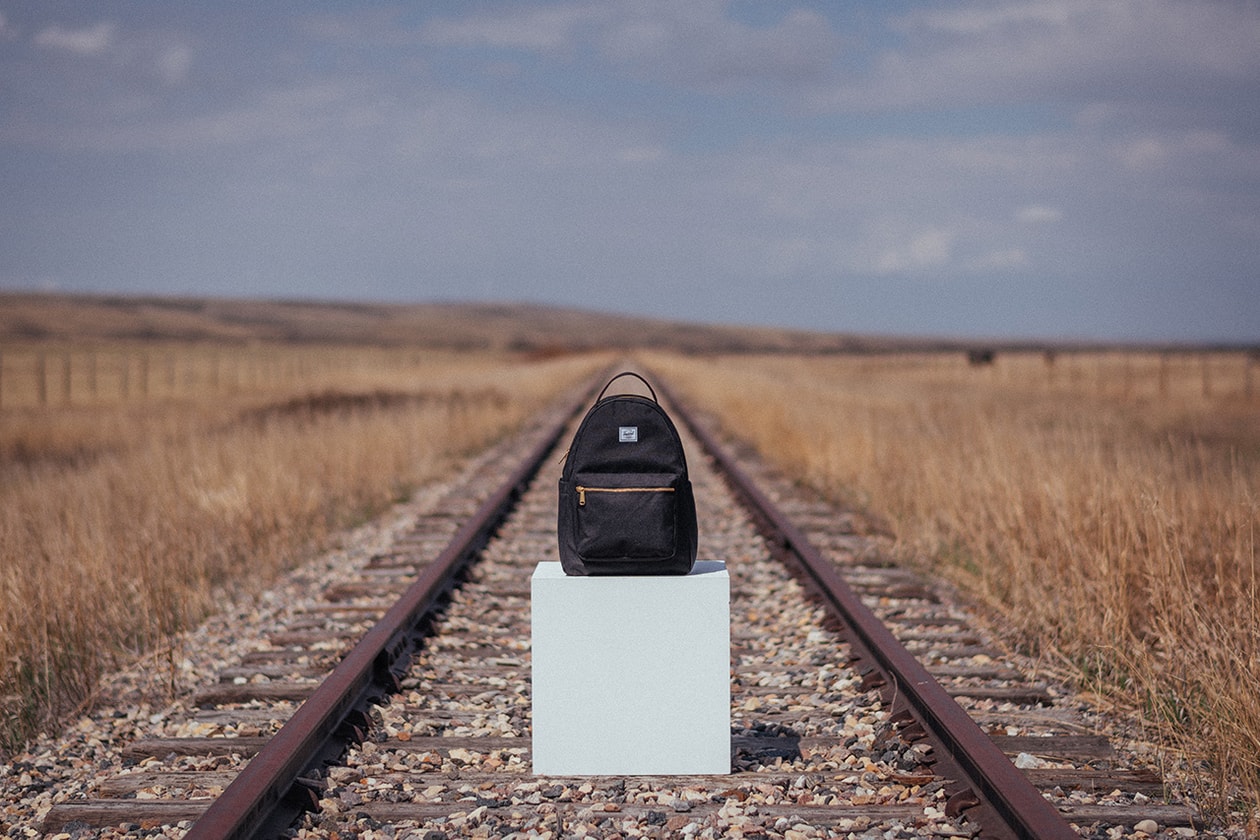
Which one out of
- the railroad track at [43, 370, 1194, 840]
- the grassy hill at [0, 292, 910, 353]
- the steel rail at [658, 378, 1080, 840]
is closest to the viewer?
the steel rail at [658, 378, 1080, 840]

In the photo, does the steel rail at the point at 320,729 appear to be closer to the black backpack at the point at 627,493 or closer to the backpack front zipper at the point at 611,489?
the black backpack at the point at 627,493

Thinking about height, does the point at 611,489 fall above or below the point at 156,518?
above

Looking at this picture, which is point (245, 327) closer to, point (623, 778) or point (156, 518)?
point (156, 518)

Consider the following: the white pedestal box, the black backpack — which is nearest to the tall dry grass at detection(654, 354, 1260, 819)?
the white pedestal box

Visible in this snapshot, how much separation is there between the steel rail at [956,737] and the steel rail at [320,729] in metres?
2.05

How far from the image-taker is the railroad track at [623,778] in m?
3.50

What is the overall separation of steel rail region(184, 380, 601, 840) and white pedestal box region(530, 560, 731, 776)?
0.76 metres

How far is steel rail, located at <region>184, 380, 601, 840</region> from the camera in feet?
10.6

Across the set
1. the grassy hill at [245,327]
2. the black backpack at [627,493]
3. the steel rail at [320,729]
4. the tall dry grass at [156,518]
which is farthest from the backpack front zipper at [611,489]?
the grassy hill at [245,327]

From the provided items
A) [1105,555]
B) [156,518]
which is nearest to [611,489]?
[1105,555]

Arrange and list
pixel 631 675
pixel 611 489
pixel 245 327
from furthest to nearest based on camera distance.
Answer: pixel 245 327, pixel 631 675, pixel 611 489

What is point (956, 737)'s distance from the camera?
3779 millimetres

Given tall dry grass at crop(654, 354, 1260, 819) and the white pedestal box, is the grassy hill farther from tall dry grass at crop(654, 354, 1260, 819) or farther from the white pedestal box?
the white pedestal box

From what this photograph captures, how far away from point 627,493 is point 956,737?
1344 millimetres
